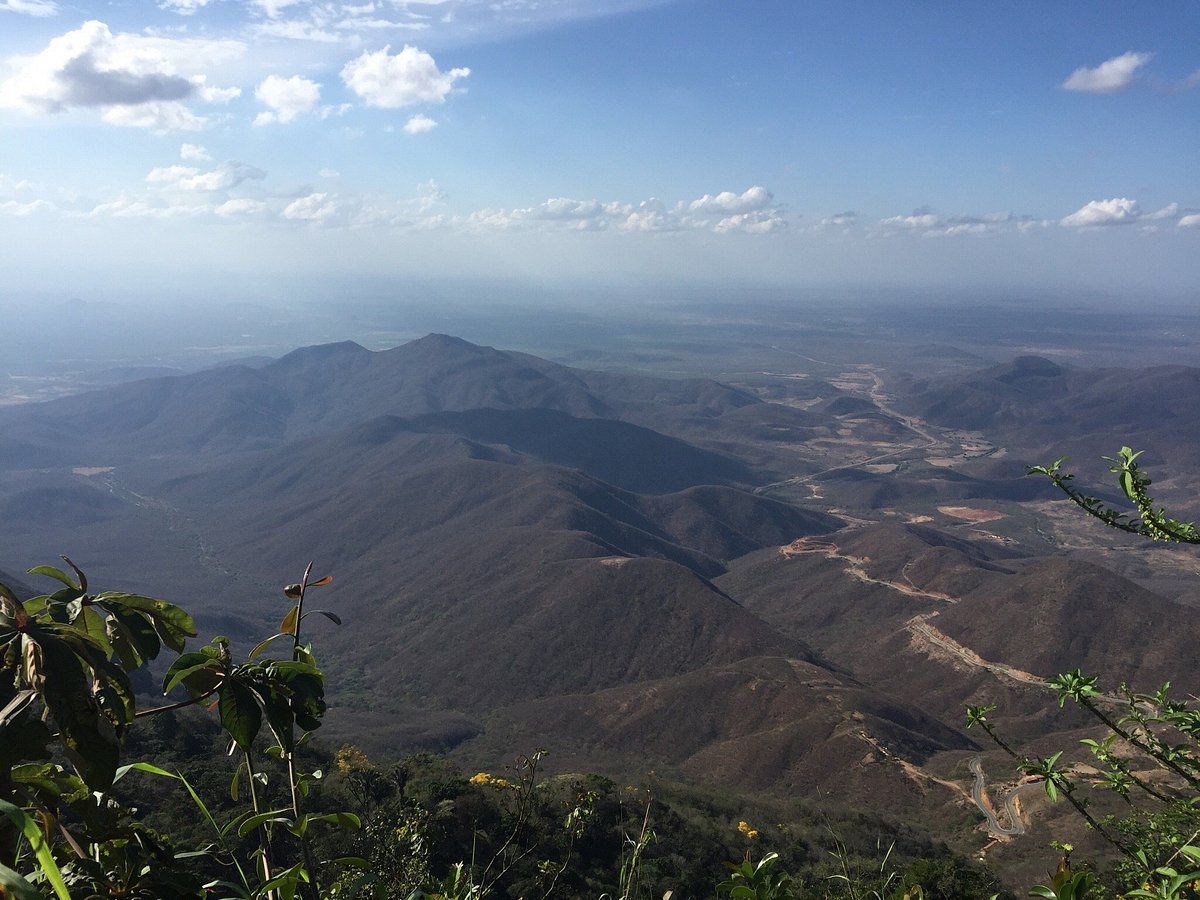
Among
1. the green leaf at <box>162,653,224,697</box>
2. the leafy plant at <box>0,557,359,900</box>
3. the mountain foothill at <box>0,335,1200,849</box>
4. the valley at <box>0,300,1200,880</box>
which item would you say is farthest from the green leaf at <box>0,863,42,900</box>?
the mountain foothill at <box>0,335,1200,849</box>

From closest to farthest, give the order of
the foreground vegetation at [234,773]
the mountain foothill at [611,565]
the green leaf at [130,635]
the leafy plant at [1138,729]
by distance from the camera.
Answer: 1. the foreground vegetation at [234,773]
2. the green leaf at [130,635]
3. the leafy plant at [1138,729]
4. the mountain foothill at [611,565]

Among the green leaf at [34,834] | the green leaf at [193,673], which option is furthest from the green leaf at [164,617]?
the green leaf at [34,834]

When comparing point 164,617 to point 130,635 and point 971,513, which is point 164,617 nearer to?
point 130,635

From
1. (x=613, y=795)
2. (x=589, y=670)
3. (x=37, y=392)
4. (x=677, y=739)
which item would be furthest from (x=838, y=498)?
(x=37, y=392)

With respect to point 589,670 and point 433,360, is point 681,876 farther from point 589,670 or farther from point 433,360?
point 433,360

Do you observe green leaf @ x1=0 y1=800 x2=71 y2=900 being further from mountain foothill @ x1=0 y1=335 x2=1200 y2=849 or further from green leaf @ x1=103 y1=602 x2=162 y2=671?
mountain foothill @ x1=0 y1=335 x2=1200 y2=849

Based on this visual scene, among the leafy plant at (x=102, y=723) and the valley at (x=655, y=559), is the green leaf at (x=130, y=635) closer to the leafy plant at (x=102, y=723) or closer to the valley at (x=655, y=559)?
the leafy plant at (x=102, y=723)
